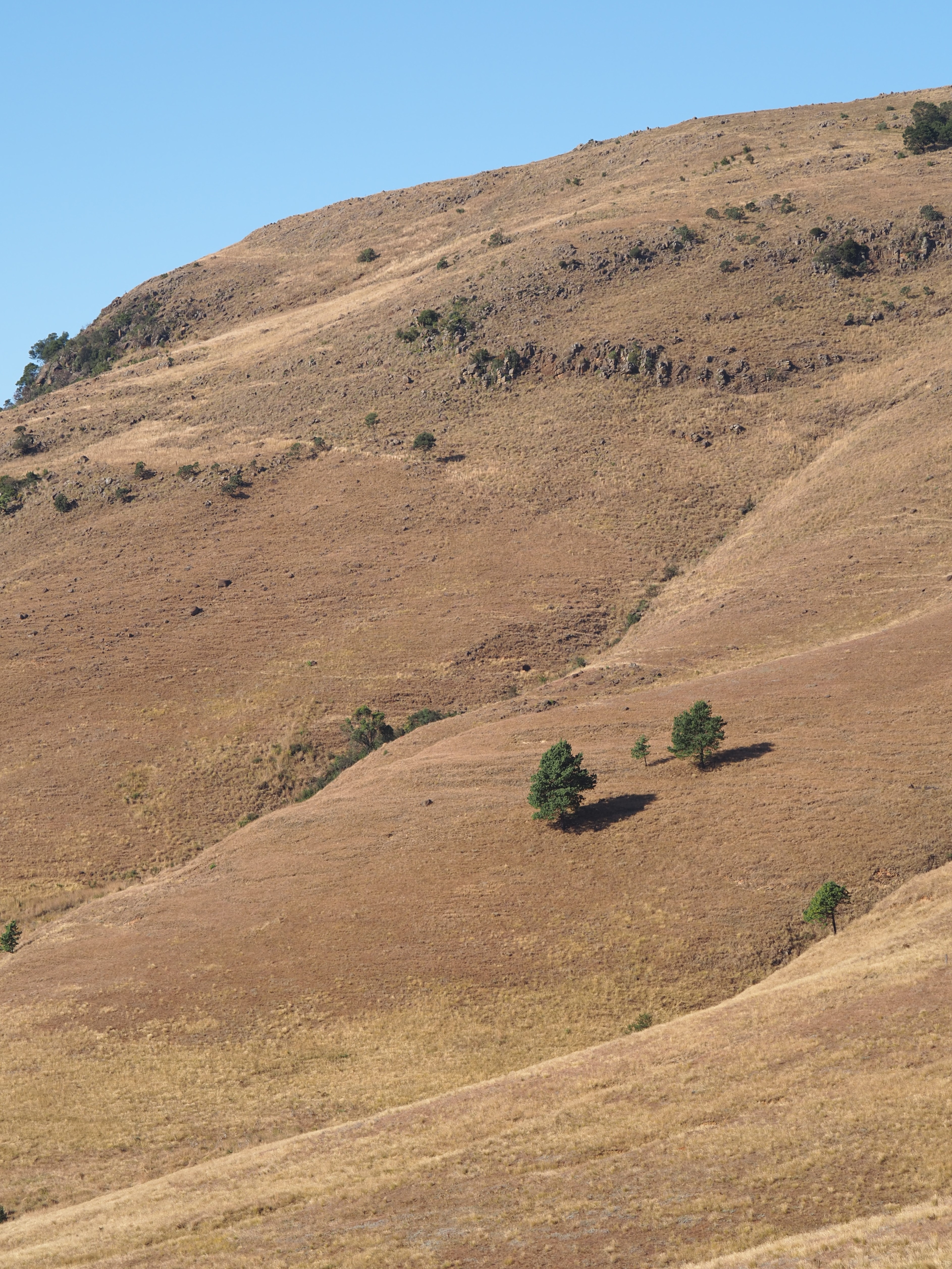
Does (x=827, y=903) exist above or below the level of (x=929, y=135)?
below

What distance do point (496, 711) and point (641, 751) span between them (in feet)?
39.0

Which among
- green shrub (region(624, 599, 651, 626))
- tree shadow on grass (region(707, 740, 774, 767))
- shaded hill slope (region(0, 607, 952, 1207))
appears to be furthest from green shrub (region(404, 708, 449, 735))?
tree shadow on grass (region(707, 740, 774, 767))

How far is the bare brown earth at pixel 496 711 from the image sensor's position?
23719mm

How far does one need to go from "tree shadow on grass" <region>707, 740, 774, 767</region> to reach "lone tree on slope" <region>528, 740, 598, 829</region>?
524 cm

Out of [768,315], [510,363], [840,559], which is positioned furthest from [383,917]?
[768,315]

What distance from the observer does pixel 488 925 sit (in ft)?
124

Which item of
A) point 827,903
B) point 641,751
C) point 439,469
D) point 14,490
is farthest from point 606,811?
point 14,490

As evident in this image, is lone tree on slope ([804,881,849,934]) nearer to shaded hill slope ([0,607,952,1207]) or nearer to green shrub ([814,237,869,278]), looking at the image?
shaded hill slope ([0,607,952,1207])

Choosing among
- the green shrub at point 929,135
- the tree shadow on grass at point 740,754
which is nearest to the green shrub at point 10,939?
the tree shadow on grass at point 740,754

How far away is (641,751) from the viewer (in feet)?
149

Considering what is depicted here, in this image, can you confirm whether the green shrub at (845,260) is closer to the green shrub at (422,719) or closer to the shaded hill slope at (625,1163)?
the green shrub at (422,719)

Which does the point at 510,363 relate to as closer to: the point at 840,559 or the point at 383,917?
the point at 840,559

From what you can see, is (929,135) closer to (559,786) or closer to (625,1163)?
(559,786)

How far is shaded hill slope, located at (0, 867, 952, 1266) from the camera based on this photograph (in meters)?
17.4
